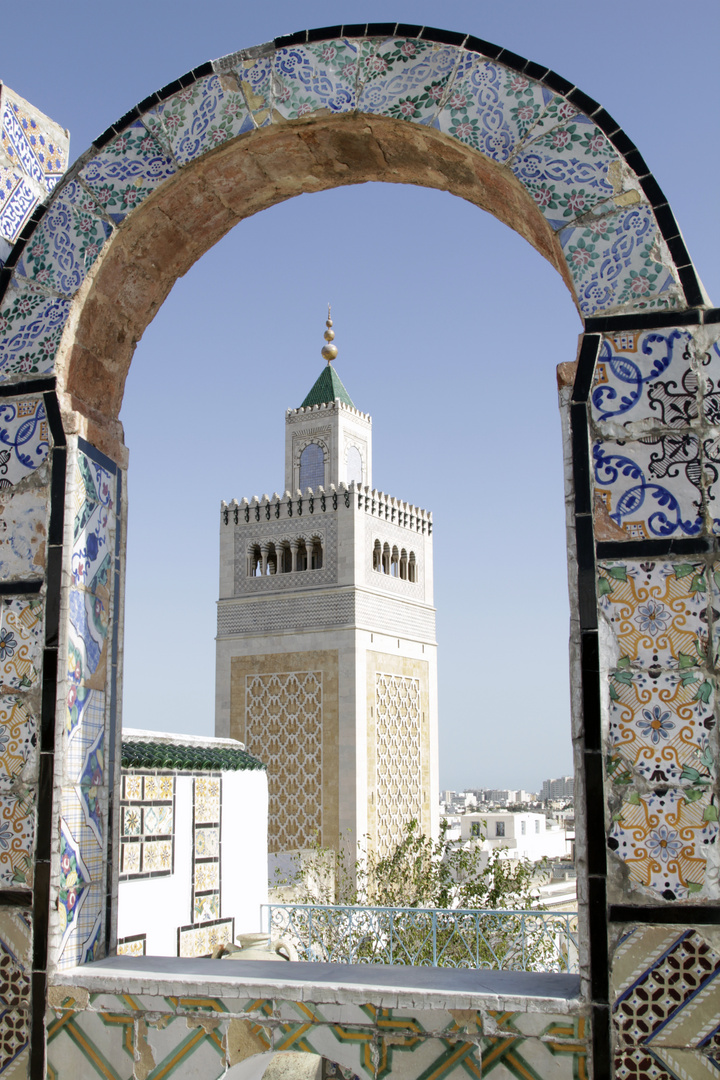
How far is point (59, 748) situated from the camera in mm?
1999

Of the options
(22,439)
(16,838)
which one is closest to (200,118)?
(22,439)

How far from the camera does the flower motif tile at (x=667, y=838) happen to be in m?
1.64

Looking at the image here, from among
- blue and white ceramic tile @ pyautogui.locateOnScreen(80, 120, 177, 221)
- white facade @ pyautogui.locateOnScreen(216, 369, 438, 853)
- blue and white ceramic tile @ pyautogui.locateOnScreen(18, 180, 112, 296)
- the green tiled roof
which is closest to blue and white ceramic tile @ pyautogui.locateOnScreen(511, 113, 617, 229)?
blue and white ceramic tile @ pyautogui.locateOnScreen(80, 120, 177, 221)

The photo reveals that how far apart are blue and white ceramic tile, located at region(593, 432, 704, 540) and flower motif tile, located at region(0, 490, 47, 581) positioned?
3.72 feet

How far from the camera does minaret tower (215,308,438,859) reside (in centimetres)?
1450

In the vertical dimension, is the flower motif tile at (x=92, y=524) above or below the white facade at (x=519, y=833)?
above

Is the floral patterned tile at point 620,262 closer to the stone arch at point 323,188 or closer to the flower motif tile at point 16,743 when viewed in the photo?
the stone arch at point 323,188

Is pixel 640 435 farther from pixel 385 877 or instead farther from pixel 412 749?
pixel 412 749

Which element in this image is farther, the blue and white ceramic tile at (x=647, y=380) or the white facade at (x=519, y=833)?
the white facade at (x=519, y=833)

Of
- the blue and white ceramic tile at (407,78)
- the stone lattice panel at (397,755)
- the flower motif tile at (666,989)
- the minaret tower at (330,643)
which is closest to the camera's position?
the flower motif tile at (666,989)

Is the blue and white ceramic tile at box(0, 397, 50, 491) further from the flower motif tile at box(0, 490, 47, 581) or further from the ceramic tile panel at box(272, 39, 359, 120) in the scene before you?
the ceramic tile panel at box(272, 39, 359, 120)

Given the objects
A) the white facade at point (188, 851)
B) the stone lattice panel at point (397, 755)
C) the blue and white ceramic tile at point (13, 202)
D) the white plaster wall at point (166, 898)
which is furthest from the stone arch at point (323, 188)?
the stone lattice panel at point (397, 755)

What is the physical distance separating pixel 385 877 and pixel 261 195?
8271 millimetres

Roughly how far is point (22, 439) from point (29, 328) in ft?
0.83
